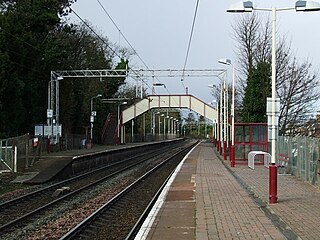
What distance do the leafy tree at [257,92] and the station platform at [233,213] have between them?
21850 millimetres

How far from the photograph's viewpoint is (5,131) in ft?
161

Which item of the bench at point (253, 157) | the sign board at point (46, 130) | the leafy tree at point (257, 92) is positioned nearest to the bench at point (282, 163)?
the bench at point (253, 157)

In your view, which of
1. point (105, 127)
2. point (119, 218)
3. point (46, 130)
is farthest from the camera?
point (105, 127)

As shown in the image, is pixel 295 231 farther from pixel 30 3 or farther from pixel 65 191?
pixel 30 3

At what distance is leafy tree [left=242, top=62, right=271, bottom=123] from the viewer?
43.5m

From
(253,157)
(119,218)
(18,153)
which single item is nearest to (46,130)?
(18,153)

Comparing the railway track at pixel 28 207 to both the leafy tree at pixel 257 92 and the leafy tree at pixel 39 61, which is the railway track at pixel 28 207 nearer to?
the leafy tree at pixel 257 92

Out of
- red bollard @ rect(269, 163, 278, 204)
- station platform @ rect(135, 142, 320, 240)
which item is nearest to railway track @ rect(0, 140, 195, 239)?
station platform @ rect(135, 142, 320, 240)

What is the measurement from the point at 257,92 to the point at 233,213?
31047 mm

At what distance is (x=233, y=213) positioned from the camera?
14039 millimetres

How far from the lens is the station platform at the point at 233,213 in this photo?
440 inches

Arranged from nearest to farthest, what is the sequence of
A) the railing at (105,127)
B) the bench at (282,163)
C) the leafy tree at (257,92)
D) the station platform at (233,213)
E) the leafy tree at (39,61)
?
the station platform at (233,213)
the bench at (282,163)
the leafy tree at (257,92)
the leafy tree at (39,61)
the railing at (105,127)

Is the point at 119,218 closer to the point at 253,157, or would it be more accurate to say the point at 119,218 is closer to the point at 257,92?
the point at 253,157

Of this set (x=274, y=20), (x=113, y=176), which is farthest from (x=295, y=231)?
(x=113, y=176)
